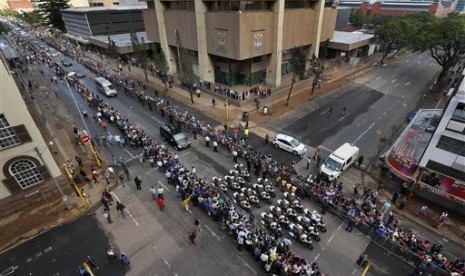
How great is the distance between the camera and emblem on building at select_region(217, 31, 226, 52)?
38.1 m

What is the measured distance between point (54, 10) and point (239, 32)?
3801 inches

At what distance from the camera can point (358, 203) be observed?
20.4 metres

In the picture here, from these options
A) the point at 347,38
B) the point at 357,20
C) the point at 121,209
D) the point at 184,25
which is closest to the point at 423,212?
the point at 121,209

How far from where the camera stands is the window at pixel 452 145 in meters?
18.6

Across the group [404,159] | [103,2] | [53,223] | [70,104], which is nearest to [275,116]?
[404,159]

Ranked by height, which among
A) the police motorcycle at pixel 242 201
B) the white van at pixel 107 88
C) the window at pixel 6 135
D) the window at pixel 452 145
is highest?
the window at pixel 6 135

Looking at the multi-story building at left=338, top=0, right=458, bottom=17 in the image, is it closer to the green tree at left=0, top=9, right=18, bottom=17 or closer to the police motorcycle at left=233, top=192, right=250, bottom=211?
the police motorcycle at left=233, top=192, right=250, bottom=211

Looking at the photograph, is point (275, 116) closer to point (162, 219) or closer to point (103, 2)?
point (162, 219)

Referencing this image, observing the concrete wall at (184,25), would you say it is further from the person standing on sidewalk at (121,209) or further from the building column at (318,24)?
the person standing on sidewalk at (121,209)

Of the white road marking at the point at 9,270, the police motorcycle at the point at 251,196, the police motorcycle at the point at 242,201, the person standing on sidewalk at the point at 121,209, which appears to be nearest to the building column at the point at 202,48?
the police motorcycle at the point at 251,196

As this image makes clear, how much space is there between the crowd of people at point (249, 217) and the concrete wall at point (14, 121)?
26.0 ft

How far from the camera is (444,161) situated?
63.7 feet

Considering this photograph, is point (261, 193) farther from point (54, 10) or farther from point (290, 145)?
point (54, 10)

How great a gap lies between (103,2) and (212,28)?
367 feet
